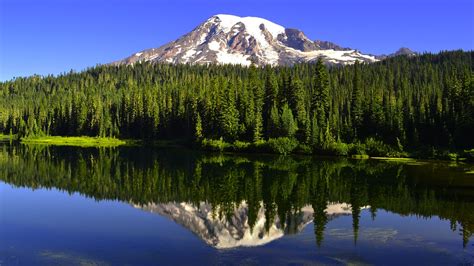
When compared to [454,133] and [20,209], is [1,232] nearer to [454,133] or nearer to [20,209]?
[20,209]

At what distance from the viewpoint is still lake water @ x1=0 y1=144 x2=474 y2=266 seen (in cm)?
2981

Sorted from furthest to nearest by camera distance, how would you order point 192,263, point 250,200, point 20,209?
point 250,200 → point 20,209 → point 192,263

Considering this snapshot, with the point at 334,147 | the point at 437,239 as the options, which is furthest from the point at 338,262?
the point at 334,147

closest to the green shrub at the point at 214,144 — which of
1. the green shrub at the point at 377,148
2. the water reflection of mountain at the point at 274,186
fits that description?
the green shrub at the point at 377,148

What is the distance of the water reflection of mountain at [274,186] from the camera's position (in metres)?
45.4

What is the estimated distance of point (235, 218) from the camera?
4128 cm

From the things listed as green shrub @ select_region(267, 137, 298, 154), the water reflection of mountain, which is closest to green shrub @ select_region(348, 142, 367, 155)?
green shrub @ select_region(267, 137, 298, 154)

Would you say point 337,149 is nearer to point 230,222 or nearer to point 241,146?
point 241,146

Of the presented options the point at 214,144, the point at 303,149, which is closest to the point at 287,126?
the point at 303,149

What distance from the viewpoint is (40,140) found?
632 feet

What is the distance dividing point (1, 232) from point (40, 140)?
168112 mm

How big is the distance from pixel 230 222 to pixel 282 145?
83.8 meters

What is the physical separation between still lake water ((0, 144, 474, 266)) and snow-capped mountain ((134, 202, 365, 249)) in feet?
0.29

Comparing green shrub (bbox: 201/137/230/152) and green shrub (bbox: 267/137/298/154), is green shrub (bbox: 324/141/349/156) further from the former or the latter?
green shrub (bbox: 201/137/230/152)
